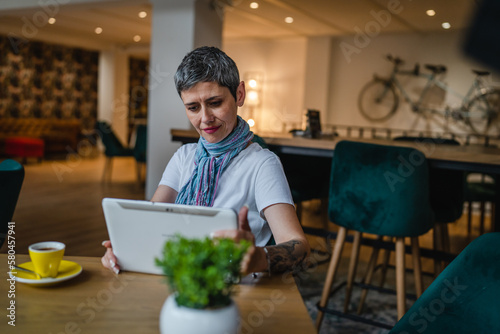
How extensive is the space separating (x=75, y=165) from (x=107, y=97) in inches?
121

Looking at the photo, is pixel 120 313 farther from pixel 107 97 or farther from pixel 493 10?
pixel 107 97

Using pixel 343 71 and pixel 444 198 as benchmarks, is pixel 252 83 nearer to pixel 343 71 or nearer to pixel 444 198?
pixel 343 71

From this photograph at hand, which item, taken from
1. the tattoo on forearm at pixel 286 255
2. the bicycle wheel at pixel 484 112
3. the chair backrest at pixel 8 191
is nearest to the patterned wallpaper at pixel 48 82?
the bicycle wheel at pixel 484 112

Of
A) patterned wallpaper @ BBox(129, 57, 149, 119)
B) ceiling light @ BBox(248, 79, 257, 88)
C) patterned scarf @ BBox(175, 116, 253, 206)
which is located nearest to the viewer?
patterned scarf @ BBox(175, 116, 253, 206)

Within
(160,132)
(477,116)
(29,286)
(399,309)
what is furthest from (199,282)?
(477,116)

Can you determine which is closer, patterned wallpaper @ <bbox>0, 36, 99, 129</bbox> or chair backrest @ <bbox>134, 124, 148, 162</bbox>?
chair backrest @ <bbox>134, 124, 148, 162</bbox>

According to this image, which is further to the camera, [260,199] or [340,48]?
[340,48]

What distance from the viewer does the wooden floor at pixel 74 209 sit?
3.90 meters

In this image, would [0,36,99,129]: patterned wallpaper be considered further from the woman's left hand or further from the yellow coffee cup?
the woman's left hand

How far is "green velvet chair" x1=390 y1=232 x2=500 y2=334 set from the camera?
99cm

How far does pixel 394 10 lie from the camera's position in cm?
608

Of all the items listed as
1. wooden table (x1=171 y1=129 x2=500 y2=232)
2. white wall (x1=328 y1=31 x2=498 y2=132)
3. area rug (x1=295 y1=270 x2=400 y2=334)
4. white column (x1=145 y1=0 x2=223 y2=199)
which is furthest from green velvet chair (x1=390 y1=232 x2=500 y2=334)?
white wall (x1=328 y1=31 x2=498 y2=132)

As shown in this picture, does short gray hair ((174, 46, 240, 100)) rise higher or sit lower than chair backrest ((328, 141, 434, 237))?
higher

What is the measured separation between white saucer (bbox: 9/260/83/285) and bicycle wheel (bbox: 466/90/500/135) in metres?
6.72
